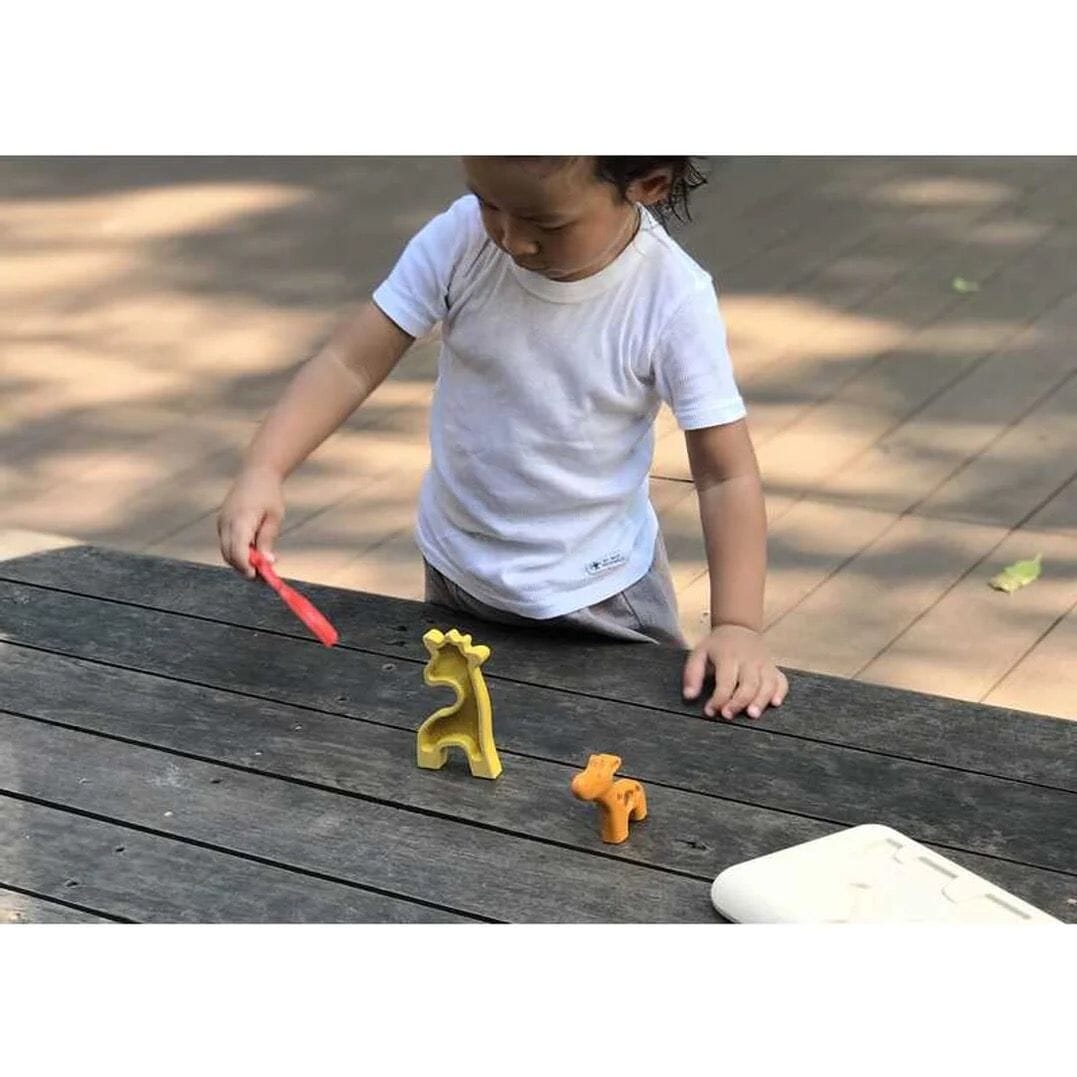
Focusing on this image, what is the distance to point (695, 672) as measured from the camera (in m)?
1.81

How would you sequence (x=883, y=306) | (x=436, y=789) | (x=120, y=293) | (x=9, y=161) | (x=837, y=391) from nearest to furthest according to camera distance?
1. (x=436, y=789)
2. (x=837, y=391)
3. (x=883, y=306)
4. (x=120, y=293)
5. (x=9, y=161)

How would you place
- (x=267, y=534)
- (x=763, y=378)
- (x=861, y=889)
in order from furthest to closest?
(x=763, y=378) < (x=267, y=534) < (x=861, y=889)

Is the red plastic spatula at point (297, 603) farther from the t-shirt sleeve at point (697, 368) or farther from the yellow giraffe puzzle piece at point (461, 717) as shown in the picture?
the t-shirt sleeve at point (697, 368)

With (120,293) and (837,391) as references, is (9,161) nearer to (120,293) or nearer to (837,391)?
(120,293)

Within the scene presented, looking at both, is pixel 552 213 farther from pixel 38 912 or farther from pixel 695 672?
pixel 38 912

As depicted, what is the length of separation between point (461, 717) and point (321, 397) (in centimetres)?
41

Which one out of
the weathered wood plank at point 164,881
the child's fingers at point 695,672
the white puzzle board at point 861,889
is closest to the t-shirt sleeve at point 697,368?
the child's fingers at point 695,672

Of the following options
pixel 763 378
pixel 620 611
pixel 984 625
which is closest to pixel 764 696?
pixel 620 611

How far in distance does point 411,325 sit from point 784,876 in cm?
72

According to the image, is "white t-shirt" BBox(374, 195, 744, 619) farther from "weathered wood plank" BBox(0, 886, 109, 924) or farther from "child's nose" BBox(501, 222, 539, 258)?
"weathered wood plank" BBox(0, 886, 109, 924)

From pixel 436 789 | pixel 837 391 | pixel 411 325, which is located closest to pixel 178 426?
pixel 837 391

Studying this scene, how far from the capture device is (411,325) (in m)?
1.92
